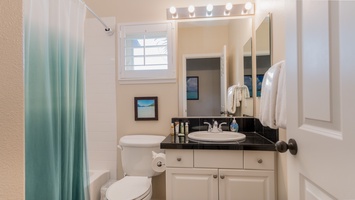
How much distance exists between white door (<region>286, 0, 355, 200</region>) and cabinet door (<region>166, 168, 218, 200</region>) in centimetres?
73

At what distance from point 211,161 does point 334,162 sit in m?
1.02

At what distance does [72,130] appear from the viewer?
115cm

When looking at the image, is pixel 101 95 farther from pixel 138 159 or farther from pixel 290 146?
pixel 290 146

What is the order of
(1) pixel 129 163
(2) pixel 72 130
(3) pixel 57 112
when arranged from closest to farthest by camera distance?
(3) pixel 57 112 → (2) pixel 72 130 → (1) pixel 129 163

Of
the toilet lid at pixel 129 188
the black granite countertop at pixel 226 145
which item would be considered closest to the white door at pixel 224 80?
the black granite countertop at pixel 226 145

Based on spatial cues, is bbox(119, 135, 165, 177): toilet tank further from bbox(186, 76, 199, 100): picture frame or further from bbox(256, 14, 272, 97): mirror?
bbox(256, 14, 272, 97): mirror

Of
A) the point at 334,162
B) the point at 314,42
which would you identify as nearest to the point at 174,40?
the point at 314,42

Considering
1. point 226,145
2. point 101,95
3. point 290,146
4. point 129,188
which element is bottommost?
point 129,188

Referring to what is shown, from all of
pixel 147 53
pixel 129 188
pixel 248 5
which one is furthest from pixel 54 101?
pixel 248 5

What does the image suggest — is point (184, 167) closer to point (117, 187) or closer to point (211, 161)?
point (211, 161)

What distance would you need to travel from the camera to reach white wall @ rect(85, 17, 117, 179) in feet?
7.38

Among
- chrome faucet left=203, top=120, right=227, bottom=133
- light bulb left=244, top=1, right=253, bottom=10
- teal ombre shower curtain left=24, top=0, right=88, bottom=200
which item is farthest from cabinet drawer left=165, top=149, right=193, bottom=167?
light bulb left=244, top=1, right=253, bottom=10

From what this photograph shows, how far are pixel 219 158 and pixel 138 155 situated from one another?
823mm

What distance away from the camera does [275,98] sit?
3.97 ft
